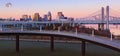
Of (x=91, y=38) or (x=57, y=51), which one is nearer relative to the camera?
(x=91, y=38)

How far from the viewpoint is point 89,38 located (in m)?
47.9

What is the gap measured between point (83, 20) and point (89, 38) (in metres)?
82.0

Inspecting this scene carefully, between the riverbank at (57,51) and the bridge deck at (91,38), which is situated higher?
the bridge deck at (91,38)

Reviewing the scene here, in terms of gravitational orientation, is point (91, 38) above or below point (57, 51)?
above

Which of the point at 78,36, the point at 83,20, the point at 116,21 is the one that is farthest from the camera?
the point at 83,20

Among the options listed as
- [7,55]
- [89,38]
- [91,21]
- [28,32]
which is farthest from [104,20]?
[89,38]

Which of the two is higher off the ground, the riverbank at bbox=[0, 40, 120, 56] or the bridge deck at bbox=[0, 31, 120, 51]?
the bridge deck at bbox=[0, 31, 120, 51]

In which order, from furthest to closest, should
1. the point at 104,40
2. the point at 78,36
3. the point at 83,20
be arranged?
the point at 83,20 → the point at 78,36 → the point at 104,40

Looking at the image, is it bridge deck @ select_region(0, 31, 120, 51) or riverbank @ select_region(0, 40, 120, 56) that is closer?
bridge deck @ select_region(0, 31, 120, 51)

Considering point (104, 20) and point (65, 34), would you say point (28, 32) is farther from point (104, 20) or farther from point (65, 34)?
point (104, 20)

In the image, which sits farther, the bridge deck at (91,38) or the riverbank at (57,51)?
the riverbank at (57,51)

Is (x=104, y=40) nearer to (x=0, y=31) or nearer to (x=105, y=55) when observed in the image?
(x=105, y=55)

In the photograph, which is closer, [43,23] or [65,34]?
[65,34]

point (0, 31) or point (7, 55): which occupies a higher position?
point (0, 31)
